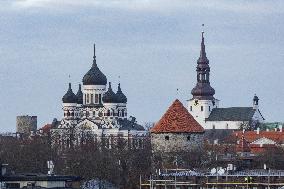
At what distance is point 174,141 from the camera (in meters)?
115

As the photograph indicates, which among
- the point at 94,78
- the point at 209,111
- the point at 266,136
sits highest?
the point at 209,111

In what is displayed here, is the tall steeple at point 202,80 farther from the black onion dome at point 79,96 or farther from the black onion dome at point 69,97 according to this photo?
the black onion dome at point 69,97

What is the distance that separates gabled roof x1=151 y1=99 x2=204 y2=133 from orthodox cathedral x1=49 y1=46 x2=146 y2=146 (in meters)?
45.6

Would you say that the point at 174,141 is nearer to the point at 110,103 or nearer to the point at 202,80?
the point at 110,103

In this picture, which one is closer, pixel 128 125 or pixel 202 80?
pixel 128 125

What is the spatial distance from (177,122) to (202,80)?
254 ft

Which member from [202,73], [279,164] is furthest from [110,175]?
[202,73]

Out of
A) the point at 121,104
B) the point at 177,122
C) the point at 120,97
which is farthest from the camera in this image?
the point at 121,104

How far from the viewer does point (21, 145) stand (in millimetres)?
138250

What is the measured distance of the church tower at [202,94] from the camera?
632 ft

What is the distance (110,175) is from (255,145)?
53982 millimetres

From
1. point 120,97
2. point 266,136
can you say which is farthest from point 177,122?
point 266,136

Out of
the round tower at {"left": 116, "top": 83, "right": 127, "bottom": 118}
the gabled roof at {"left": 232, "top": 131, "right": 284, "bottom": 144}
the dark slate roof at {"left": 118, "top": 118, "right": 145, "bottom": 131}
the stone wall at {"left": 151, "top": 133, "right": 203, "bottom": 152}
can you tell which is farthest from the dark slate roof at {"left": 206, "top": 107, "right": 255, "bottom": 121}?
the stone wall at {"left": 151, "top": 133, "right": 203, "bottom": 152}

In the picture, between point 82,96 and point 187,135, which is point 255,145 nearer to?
point 82,96
